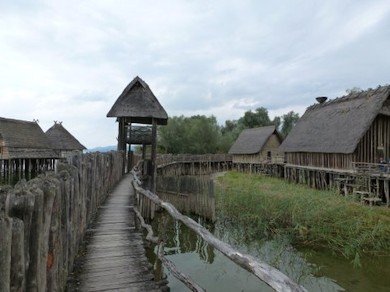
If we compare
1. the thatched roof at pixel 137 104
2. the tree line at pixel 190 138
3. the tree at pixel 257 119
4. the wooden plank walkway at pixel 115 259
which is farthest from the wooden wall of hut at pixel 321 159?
the tree at pixel 257 119

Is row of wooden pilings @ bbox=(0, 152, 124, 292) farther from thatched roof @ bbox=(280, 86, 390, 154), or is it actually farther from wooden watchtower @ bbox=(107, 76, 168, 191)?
thatched roof @ bbox=(280, 86, 390, 154)

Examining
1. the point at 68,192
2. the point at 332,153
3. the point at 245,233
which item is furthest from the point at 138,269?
the point at 332,153

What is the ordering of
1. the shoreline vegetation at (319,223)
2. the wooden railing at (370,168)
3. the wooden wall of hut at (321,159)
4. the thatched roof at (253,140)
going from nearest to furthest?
the shoreline vegetation at (319,223) < the wooden railing at (370,168) < the wooden wall of hut at (321,159) < the thatched roof at (253,140)

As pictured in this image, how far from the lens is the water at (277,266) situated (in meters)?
7.91

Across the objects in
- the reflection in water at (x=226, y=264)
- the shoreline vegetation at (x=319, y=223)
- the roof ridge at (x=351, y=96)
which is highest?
the roof ridge at (x=351, y=96)

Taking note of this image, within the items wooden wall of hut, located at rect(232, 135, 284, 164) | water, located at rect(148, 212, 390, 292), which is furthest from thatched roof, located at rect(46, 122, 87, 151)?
water, located at rect(148, 212, 390, 292)

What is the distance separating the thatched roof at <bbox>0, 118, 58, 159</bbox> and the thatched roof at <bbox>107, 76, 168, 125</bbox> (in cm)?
1275

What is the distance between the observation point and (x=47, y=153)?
28281 millimetres

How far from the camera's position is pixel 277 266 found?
28.3ft

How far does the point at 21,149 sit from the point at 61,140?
310 inches

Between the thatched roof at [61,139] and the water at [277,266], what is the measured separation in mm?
24974

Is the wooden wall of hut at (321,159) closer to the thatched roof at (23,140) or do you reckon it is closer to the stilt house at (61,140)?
the stilt house at (61,140)

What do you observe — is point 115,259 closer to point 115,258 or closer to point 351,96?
point 115,258

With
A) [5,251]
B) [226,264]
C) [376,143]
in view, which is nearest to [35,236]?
[5,251]
